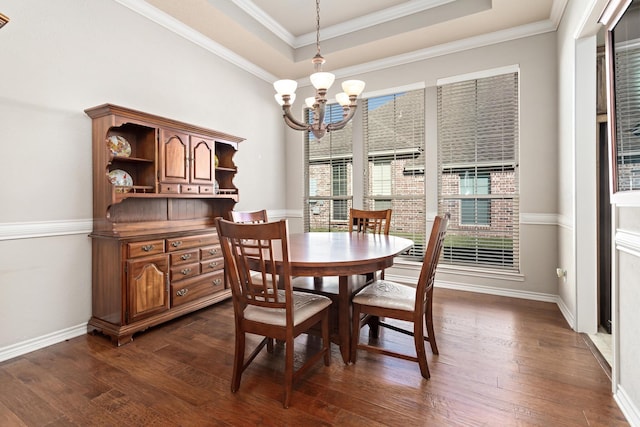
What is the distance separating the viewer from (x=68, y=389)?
1.88 meters

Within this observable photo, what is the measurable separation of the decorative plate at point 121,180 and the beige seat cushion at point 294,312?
1.65 meters

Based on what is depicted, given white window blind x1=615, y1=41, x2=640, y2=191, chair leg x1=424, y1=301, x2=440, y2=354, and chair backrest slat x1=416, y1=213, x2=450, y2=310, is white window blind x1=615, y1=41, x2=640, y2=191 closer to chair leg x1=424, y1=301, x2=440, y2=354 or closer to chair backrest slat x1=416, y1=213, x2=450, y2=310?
chair backrest slat x1=416, y1=213, x2=450, y2=310

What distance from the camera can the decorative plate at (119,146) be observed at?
272 centimetres

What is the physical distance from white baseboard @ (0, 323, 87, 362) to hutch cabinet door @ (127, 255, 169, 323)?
1.75 ft

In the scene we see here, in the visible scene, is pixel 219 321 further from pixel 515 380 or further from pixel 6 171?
pixel 515 380

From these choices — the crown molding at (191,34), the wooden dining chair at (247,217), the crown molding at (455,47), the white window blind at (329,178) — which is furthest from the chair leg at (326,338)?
the crown molding at (455,47)

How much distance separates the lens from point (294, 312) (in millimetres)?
1833

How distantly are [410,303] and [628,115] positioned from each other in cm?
147

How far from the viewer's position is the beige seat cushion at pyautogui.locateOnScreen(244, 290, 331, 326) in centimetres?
178

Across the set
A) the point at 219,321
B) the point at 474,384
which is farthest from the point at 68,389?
the point at 474,384

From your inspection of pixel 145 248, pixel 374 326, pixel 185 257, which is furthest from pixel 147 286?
pixel 374 326

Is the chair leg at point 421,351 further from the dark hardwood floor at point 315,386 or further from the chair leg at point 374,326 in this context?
the chair leg at point 374,326

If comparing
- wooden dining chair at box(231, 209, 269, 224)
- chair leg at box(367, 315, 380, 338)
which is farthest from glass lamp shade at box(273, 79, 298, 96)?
chair leg at box(367, 315, 380, 338)

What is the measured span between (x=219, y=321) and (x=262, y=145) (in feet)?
8.49
